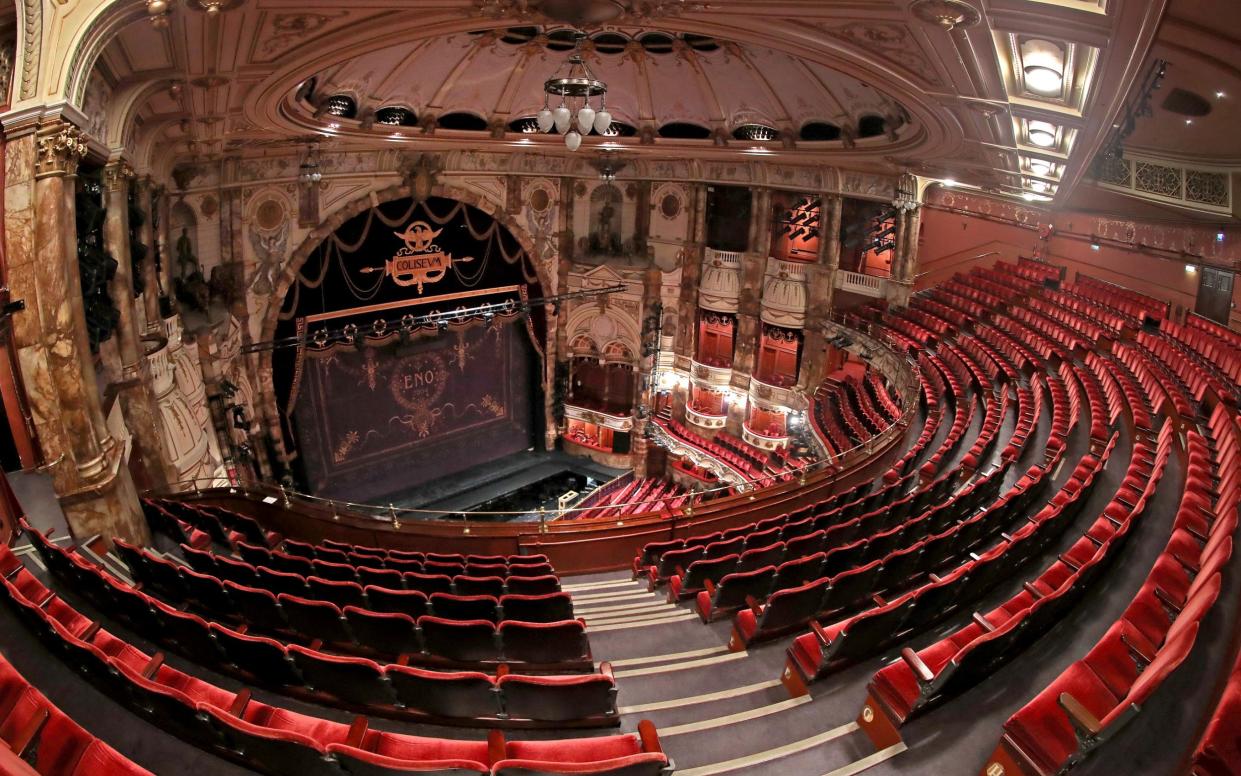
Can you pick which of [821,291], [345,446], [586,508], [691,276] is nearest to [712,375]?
[691,276]

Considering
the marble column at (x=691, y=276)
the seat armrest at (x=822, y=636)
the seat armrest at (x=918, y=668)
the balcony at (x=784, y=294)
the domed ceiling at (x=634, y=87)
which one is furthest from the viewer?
the marble column at (x=691, y=276)

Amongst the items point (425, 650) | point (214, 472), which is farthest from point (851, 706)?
point (214, 472)

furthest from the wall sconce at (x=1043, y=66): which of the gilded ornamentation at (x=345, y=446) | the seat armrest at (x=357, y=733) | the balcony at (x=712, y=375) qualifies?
the gilded ornamentation at (x=345, y=446)

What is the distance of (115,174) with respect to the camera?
6.44 meters

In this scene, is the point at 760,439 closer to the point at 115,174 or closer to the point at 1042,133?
the point at 1042,133

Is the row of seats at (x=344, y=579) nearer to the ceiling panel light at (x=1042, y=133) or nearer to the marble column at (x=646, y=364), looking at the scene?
the ceiling panel light at (x=1042, y=133)

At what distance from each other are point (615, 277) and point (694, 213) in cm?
263

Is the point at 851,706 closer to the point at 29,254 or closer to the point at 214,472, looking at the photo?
the point at 29,254

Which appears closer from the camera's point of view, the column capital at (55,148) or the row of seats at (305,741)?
the row of seats at (305,741)

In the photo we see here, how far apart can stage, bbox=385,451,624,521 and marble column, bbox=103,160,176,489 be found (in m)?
7.37

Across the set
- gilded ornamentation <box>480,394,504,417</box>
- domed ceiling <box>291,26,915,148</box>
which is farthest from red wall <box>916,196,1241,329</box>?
gilded ornamentation <box>480,394,504,417</box>

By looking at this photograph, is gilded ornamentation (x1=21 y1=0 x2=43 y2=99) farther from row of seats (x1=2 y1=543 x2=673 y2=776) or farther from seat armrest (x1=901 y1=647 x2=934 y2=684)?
seat armrest (x1=901 y1=647 x2=934 y2=684)

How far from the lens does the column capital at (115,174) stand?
6371 millimetres

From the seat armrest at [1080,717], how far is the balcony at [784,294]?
13.9m
